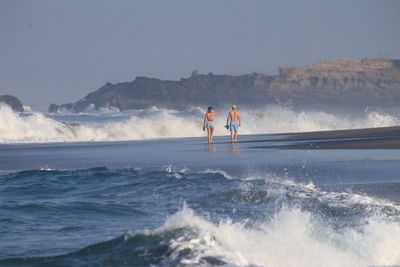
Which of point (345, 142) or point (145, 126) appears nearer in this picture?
point (345, 142)

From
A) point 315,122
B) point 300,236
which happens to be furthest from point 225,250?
point 315,122

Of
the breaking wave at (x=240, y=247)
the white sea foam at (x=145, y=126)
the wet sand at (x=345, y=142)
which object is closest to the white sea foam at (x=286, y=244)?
the breaking wave at (x=240, y=247)

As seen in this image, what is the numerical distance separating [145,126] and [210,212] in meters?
41.8

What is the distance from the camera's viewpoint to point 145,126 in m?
51.2

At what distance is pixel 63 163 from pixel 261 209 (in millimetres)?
11531

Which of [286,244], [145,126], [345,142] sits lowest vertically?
[286,244]

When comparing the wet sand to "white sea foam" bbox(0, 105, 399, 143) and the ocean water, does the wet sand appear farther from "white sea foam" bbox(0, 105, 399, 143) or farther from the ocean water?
"white sea foam" bbox(0, 105, 399, 143)

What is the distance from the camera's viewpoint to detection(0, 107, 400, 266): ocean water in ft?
22.0

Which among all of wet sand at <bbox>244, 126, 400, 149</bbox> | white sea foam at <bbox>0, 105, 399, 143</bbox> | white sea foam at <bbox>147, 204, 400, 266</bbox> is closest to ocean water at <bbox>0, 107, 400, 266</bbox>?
white sea foam at <bbox>147, 204, 400, 266</bbox>

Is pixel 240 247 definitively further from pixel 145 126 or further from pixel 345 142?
pixel 145 126

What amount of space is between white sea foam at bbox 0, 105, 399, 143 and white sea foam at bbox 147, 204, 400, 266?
3820 centimetres

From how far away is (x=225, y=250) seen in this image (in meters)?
6.50

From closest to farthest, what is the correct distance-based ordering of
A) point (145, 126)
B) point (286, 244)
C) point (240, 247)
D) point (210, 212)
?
point (240, 247) → point (286, 244) → point (210, 212) → point (145, 126)

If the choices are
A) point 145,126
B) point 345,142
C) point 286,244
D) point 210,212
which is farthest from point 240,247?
point 145,126
